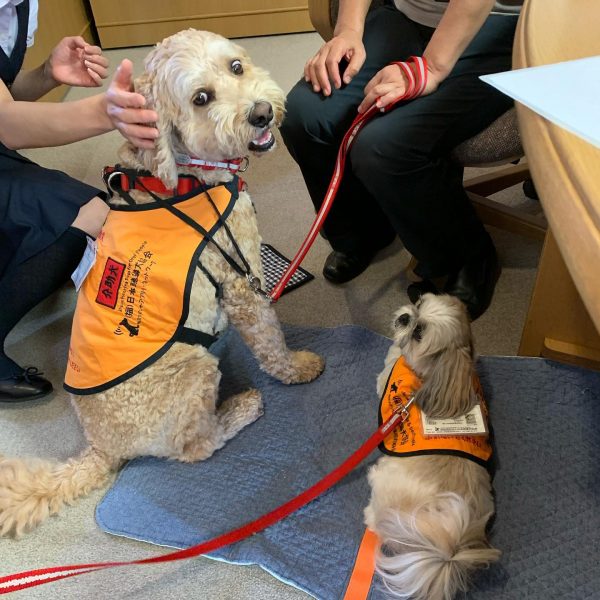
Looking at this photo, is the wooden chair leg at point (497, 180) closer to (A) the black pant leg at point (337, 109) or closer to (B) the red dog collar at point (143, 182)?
(A) the black pant leg at point (337, 109)

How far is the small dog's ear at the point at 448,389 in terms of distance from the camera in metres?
0.98

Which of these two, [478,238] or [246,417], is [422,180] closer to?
[478,238]

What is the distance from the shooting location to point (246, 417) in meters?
1.34

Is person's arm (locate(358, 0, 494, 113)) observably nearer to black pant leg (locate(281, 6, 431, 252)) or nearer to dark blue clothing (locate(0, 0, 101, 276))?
black pant leg (locate(281, 6, 431, 252))

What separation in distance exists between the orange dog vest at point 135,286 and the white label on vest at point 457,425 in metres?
0.53

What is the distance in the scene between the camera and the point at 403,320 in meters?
1.15

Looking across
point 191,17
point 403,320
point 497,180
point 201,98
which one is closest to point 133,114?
point 201,98

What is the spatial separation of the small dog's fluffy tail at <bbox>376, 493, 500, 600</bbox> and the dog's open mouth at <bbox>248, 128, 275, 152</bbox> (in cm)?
73

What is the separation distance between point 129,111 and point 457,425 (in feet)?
2.68

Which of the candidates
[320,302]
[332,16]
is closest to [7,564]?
[320,302]

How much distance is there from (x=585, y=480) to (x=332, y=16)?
1.36 meters

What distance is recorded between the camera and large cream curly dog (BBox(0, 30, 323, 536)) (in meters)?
1.02

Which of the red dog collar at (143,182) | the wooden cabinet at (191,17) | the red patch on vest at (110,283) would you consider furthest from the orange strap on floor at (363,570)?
the wooden cabinet at (191,17)

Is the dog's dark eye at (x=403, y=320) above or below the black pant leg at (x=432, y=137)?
below
